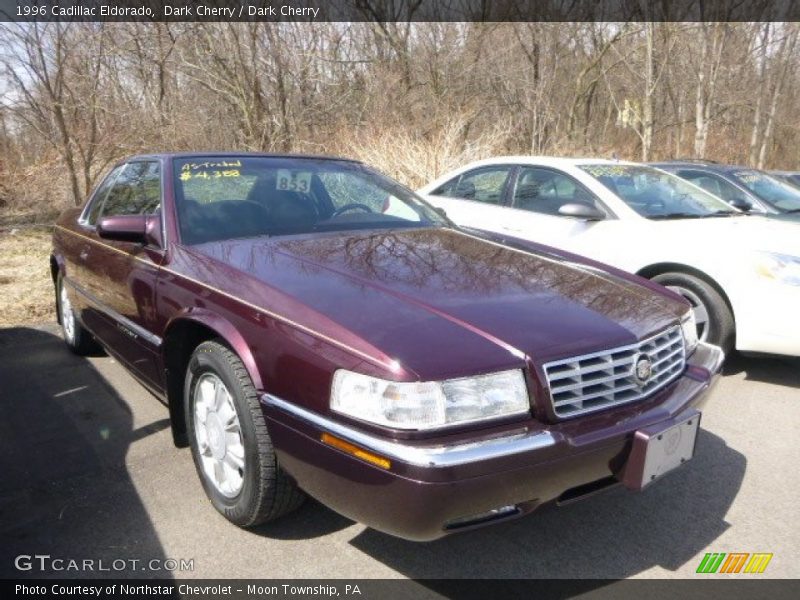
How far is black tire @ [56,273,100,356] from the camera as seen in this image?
4715mm

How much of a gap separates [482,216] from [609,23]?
20090 millimetres

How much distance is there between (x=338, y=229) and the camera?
3354 mm

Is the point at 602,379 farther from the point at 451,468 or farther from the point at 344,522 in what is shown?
the point at 344,522

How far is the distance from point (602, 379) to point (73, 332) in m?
4.13

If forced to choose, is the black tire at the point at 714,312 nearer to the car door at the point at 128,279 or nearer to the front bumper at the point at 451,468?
the front bumper at the point at 451,468

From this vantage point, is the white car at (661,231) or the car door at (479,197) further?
the car door at (479,197)

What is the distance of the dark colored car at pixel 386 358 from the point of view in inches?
79.0

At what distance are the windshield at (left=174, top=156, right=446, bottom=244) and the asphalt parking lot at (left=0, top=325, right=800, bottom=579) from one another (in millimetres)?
1255

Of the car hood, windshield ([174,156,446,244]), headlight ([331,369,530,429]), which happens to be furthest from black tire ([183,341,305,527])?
windshield ([174,156,446,244])

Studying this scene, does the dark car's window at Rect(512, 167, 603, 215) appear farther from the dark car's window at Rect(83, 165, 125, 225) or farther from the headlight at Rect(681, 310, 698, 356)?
the dark car's window at Rect(83, 165, 125, 225)

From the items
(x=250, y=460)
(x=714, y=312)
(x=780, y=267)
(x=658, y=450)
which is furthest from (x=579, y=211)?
(x=250, y=460)

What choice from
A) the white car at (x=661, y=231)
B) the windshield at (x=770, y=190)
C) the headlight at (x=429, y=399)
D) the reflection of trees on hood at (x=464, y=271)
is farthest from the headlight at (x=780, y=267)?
the windshield at (x=770, y=190)

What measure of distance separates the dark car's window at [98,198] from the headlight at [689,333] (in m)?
3.57

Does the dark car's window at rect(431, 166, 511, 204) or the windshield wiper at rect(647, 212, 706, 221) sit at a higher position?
the dark car's window at rect(431, 166, 511, 204)
